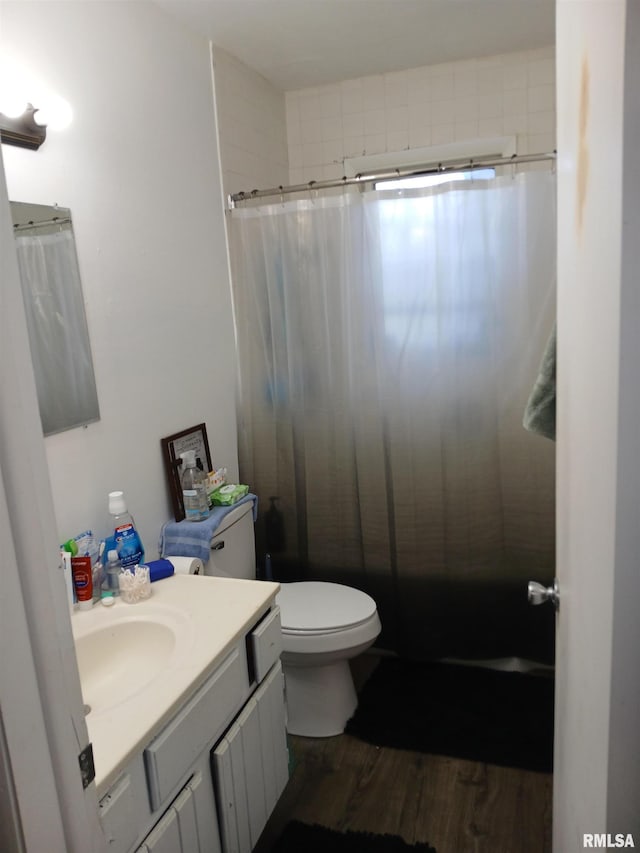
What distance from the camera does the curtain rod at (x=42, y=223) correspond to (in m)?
1.45

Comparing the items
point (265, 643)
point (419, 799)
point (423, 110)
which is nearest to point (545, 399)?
point (265, 643)

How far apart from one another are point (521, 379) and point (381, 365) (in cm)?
52

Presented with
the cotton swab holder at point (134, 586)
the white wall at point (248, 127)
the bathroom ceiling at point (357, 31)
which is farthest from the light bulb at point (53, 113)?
the cotton swab holder at point (134, 586)

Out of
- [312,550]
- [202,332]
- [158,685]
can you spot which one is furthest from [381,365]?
[158,685]

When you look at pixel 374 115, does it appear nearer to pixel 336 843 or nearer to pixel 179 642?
pixel 179 642

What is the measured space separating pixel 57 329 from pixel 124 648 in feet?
2.70

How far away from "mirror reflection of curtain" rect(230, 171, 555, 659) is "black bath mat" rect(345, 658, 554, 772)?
118 millimetres

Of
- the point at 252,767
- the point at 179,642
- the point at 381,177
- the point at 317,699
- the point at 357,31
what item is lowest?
the point at 317,699

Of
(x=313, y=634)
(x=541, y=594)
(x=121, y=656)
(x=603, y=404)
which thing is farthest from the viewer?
(x=313, y=634)

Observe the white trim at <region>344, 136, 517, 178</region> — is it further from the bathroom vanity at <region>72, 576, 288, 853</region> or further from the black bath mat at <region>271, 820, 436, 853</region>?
the black bath mat at <region>271, 820, 436, 853</region>

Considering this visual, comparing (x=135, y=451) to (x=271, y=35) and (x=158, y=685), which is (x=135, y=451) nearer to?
(x=158, y=685)

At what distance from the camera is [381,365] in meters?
2.34

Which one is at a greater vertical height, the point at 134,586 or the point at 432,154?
the point at 432,154

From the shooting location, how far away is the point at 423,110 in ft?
8.84
